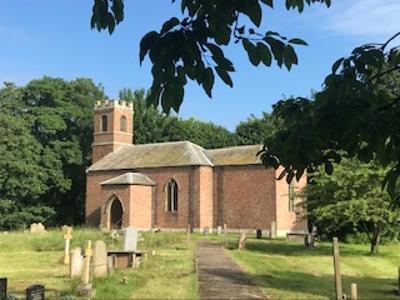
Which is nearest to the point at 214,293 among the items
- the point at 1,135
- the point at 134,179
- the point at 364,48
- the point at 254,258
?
the point at 254,258

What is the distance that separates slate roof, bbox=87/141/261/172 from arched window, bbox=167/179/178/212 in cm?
159

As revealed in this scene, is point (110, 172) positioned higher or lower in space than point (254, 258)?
higher

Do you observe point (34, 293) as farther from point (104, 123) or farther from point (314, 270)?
point (104, 123)

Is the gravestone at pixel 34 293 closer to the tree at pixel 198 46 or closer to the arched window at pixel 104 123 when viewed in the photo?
the tree at pixel 198 46

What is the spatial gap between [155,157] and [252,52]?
48091 mm

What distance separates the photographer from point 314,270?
23234mm

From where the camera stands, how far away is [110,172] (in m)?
52.3

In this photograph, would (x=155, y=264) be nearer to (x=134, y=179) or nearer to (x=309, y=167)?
(x=309, y=167)

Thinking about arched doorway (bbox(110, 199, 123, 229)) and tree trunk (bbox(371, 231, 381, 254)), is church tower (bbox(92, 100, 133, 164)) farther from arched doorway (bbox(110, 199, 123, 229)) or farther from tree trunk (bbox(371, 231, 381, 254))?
tree trunk (bbox(371, 231, 381, 254))

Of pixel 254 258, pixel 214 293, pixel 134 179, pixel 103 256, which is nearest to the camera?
pixel 214 293

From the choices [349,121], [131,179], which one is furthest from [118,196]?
[349,121]

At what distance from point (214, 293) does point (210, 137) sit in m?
54.0

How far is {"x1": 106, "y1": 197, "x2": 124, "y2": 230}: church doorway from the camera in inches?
1935

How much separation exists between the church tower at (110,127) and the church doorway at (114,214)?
797cm
